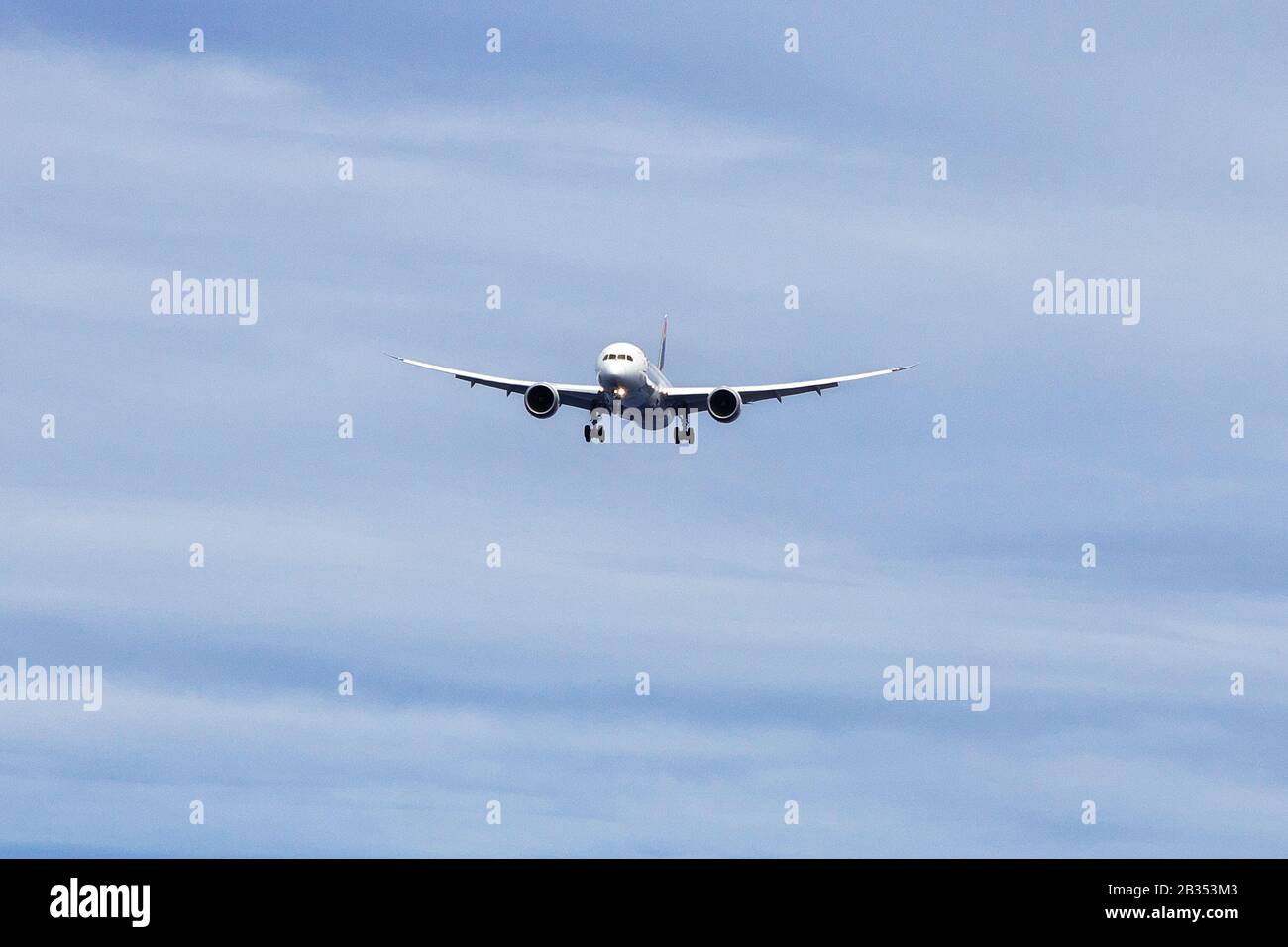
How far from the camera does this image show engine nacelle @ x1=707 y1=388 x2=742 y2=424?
14975 centimetres

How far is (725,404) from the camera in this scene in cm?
15012

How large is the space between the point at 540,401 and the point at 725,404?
467 inches

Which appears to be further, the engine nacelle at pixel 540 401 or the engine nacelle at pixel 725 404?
the engine nacelle at pixel 725 404

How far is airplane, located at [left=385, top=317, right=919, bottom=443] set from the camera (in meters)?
144

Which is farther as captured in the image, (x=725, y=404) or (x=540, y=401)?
(x=725, y=404)

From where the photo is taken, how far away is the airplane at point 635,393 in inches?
5689

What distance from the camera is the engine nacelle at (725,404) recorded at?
150m

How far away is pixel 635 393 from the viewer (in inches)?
5763

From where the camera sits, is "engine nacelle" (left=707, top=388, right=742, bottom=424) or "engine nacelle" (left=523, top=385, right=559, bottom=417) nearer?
"engine nacelle" (left=523, top=385, right=559, bottom=417)
